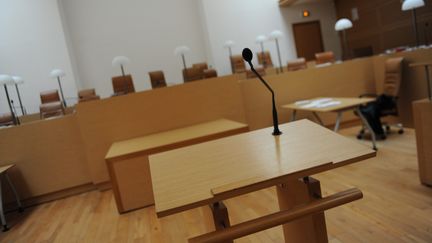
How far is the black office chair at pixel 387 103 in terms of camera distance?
3961 mm

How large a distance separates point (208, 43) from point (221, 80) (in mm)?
4813

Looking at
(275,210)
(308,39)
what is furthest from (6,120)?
(308,39)

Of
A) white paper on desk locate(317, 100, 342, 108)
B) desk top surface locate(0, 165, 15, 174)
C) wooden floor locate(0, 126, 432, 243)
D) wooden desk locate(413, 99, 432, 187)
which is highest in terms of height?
white paper on desk locate(317, 100, 342, 108)

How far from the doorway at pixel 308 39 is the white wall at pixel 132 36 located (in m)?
2.93

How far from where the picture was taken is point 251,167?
1.26 metres

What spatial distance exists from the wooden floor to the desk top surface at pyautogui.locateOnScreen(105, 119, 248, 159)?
0.60 m

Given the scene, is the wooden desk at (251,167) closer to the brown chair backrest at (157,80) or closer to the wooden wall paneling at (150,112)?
the wooden wall paneling at (150,112)

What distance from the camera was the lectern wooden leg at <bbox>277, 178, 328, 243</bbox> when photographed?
4.57 ft

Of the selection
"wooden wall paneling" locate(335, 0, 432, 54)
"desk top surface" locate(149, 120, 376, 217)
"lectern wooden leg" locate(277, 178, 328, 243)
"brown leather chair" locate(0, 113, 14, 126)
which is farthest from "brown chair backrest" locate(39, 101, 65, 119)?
"wooden wall paneling" locate(335, 0, 432, 54)

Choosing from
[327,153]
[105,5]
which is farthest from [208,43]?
[327,153]

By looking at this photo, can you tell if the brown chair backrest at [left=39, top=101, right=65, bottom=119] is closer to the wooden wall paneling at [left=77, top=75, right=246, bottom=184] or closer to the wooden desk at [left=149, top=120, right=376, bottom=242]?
the wooden wall paneling at [left=77, top=75, right=246, bottom=184]

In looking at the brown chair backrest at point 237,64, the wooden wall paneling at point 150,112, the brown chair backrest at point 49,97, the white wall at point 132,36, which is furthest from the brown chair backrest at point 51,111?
the brown chair backrest at point 237,64

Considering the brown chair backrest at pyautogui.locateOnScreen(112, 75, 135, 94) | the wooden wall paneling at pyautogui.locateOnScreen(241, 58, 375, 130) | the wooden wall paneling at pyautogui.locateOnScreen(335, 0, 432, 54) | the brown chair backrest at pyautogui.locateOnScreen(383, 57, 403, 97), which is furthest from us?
the wooden wall paneling at pyautogui.locateOnScreen(335, 0, 432, 54)

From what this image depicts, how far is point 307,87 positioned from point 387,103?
1.10 meters
